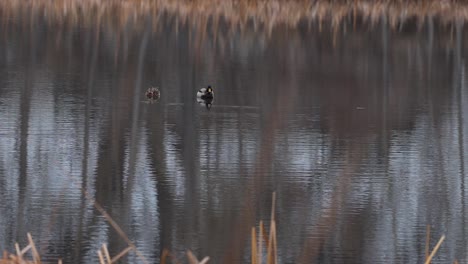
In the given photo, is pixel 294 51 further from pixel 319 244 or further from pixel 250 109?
pixel 319 244

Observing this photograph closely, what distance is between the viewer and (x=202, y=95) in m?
15.6

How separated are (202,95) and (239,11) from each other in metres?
12.2

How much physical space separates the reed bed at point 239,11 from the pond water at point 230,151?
176 inches

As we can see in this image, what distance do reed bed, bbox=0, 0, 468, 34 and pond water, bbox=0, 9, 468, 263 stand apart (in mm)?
4482

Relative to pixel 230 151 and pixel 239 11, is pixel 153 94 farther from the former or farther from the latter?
pixel 239 11

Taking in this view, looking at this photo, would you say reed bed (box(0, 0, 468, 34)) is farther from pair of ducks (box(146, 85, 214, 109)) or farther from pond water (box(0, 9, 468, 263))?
pair of ducks (box(146, 85, 214, 109))

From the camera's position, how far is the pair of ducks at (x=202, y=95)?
15.5 m

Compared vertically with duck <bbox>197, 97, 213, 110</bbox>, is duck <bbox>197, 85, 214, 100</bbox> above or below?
above

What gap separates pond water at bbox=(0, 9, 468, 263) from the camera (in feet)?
28.9

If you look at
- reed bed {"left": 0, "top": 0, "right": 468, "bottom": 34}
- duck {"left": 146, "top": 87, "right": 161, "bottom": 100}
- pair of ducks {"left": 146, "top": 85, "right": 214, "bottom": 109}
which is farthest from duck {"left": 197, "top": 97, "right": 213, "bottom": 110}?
reed bed {"left": 0, "top": 0, "right": 468, "bottom": 34}

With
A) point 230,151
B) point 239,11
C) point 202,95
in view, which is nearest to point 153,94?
point 202,95

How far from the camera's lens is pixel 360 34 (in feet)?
84.7

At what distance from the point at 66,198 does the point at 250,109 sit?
219 inches

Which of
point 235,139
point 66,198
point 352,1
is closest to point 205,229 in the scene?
point 66,198
